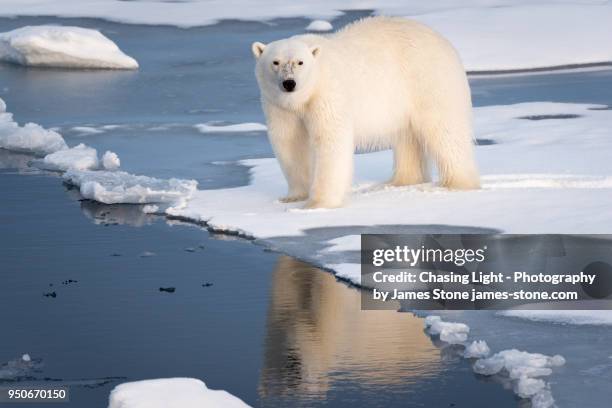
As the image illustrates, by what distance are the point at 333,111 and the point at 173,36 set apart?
10.2 m

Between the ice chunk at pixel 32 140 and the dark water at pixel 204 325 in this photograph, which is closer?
the dark water at pixel 204 325

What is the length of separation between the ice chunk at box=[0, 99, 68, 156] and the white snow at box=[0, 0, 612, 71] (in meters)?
5.92

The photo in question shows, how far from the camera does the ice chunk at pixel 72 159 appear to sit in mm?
8802

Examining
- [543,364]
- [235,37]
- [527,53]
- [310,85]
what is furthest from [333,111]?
[235,37]

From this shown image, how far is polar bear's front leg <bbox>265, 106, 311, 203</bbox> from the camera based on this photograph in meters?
7.34

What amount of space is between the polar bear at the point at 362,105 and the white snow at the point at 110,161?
1.67 metres

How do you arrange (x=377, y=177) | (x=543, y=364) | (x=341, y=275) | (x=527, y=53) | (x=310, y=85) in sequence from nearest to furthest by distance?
(x=543, y=364) < (x=341, y=275) < (x=310, y=85) < (x=377, y=177) < (x=527, y=53)

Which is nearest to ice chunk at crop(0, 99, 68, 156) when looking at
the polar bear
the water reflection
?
the polar bear

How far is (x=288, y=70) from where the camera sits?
6.98 metres

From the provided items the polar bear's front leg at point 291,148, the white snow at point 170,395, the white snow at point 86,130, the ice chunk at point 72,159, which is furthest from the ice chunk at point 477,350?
the white snow at point 86,130

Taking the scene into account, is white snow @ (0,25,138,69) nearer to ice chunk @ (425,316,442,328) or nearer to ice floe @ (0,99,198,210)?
ice floe @ (0,99,198,210)

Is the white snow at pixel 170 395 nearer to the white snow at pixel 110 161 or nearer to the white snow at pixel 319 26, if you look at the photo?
the white snow at pixel 110 161

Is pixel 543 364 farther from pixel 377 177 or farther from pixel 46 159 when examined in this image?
pixel 46 159

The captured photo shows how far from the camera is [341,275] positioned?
5863mm
